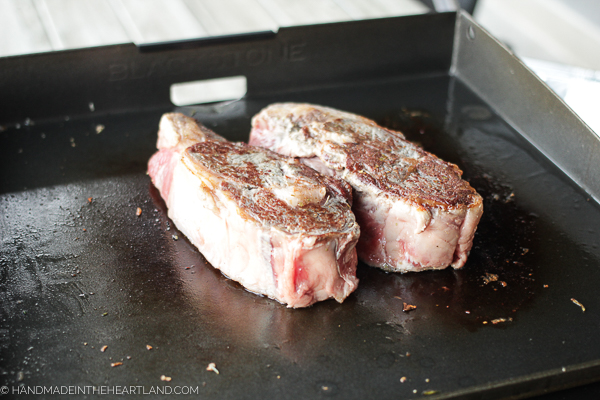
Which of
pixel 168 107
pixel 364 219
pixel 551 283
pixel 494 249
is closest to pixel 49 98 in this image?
pixel 168 107

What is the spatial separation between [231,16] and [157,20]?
1.96 ft

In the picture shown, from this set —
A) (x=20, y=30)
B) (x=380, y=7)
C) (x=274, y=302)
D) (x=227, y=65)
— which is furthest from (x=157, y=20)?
(x=274, y=302)

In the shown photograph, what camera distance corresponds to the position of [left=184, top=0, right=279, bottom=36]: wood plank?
4812mm

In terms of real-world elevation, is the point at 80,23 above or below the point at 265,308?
above

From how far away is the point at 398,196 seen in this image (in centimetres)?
261

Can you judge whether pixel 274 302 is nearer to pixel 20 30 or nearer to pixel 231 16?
pixel 231 16

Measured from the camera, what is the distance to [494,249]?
2881 millimetres

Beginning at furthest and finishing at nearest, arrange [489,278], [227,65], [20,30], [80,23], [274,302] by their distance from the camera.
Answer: [80,23]
[20,30]
[227,65]
[489,278]
[274,302]

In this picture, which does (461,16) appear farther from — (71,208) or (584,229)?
(71,208)

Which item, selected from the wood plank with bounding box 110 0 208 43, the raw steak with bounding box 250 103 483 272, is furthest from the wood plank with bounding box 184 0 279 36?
the raw steak with bounding box 250 103 483 272

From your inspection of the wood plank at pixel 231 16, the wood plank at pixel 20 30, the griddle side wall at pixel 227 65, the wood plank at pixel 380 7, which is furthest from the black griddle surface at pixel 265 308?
the wood plank at pixel 380 7

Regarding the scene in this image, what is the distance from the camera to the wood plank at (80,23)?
4.48m

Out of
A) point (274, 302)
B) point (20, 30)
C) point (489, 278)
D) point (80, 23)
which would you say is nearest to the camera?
point (274, 302)

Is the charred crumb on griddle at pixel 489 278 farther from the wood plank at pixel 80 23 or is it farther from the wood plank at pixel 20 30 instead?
the wood plank at pixel 20 30
